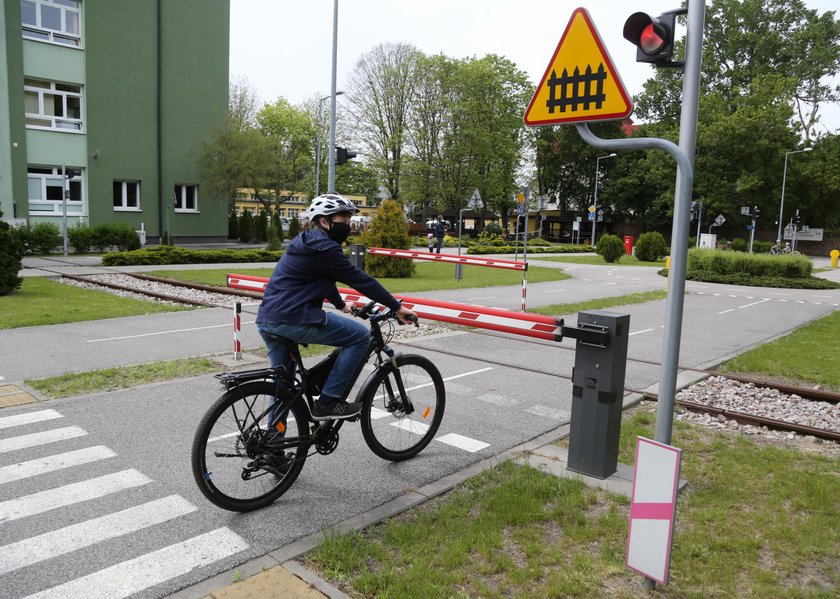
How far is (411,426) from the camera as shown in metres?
5.02

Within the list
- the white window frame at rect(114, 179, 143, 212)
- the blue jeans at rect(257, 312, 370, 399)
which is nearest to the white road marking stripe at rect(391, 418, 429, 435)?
the blue jeans at rect(257, 312, 370, 399)

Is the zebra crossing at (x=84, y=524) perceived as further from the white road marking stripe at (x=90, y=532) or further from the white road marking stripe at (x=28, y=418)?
the white road marking stripe at (x=28, y=418)

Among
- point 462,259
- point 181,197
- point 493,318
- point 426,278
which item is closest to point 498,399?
point 493,318

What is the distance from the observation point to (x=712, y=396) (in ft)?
23.7

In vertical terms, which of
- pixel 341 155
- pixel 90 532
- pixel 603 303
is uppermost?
pixel 341 155

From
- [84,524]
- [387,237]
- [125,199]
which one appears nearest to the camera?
[84,524]

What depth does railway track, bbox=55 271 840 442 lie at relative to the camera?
6.12 metres

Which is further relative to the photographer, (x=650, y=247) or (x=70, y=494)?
(x=650, y=247)

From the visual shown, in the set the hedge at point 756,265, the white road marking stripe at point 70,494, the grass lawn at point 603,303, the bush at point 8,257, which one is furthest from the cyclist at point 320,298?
the hedge at point 756,265

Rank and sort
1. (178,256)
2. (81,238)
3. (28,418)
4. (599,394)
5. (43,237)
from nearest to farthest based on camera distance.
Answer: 1. (599,394)
2. (28,418)
3. (178,256)
4. (43,237)
5. (81,238)

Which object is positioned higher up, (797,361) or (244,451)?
→ (244,451)

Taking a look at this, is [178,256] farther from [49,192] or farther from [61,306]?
[61,306]

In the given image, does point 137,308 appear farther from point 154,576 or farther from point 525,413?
point 154,576

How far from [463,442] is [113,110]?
30568mm
